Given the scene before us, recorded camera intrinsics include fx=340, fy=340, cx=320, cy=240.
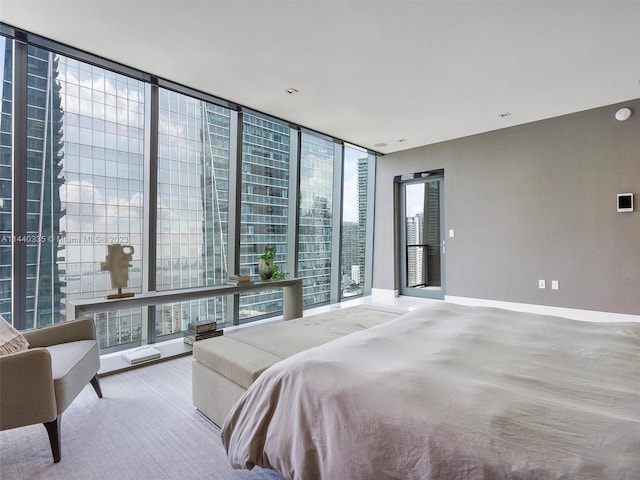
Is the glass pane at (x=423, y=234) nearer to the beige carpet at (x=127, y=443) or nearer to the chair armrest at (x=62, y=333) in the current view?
the beige carpet at (x=127, y=443)

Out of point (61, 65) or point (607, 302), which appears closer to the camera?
point (61, 65)

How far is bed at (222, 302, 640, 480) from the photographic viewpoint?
886 millimetres

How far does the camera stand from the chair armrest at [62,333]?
2.12 meters

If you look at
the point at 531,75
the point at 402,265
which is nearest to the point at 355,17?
the point at 531,75

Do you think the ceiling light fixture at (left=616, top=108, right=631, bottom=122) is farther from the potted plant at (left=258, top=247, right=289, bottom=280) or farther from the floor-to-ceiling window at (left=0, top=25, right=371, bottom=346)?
the potted plant at (left=258, top=247, right=289, bottom=280)

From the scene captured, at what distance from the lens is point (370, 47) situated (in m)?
2.81

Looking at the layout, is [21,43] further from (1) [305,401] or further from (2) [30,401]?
(1) [305,401]

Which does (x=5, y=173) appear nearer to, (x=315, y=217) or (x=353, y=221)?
(x=315, y=217)

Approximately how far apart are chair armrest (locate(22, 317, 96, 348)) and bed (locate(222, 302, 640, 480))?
1.41 metres

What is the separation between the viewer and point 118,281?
9.40 feet

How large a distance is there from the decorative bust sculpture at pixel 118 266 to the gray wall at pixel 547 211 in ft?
15.2

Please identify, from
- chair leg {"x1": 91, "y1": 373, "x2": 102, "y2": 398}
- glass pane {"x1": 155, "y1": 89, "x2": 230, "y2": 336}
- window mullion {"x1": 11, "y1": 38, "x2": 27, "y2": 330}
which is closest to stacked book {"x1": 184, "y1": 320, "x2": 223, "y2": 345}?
glass pane {"x1": 155, "y1": 89, "x2": 230, "y2": 336}

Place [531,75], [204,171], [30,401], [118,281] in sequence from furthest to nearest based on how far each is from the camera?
[204,171], [531,75], [118,281], [30,401]

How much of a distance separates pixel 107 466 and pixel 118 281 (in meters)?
1.58
